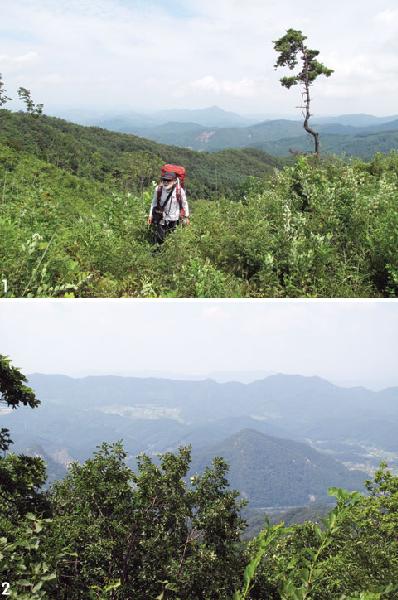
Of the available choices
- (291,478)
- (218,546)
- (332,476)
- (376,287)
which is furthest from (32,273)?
(332,476)

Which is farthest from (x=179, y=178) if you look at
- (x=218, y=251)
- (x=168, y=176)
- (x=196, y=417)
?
(x=196, y=417)

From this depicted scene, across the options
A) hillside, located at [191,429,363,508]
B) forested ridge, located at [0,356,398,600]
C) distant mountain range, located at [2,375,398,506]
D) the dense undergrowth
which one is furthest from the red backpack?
hillside, located at [191,429,363,508]

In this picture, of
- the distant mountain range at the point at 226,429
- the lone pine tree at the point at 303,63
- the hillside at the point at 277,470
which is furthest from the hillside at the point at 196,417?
the lone pine tree at the point at 303,63

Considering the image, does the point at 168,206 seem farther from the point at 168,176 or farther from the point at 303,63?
the point at 303,63

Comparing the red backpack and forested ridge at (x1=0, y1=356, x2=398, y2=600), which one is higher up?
the red backpack

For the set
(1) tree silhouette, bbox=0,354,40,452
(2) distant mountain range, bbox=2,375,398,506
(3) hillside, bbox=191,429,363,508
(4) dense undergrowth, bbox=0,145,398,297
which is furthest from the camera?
(2) distant mountain range, bbox=2,375,398,506

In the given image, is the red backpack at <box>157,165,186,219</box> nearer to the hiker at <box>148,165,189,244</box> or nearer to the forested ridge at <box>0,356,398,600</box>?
the hiker at <box>148,165,189,244</box>
